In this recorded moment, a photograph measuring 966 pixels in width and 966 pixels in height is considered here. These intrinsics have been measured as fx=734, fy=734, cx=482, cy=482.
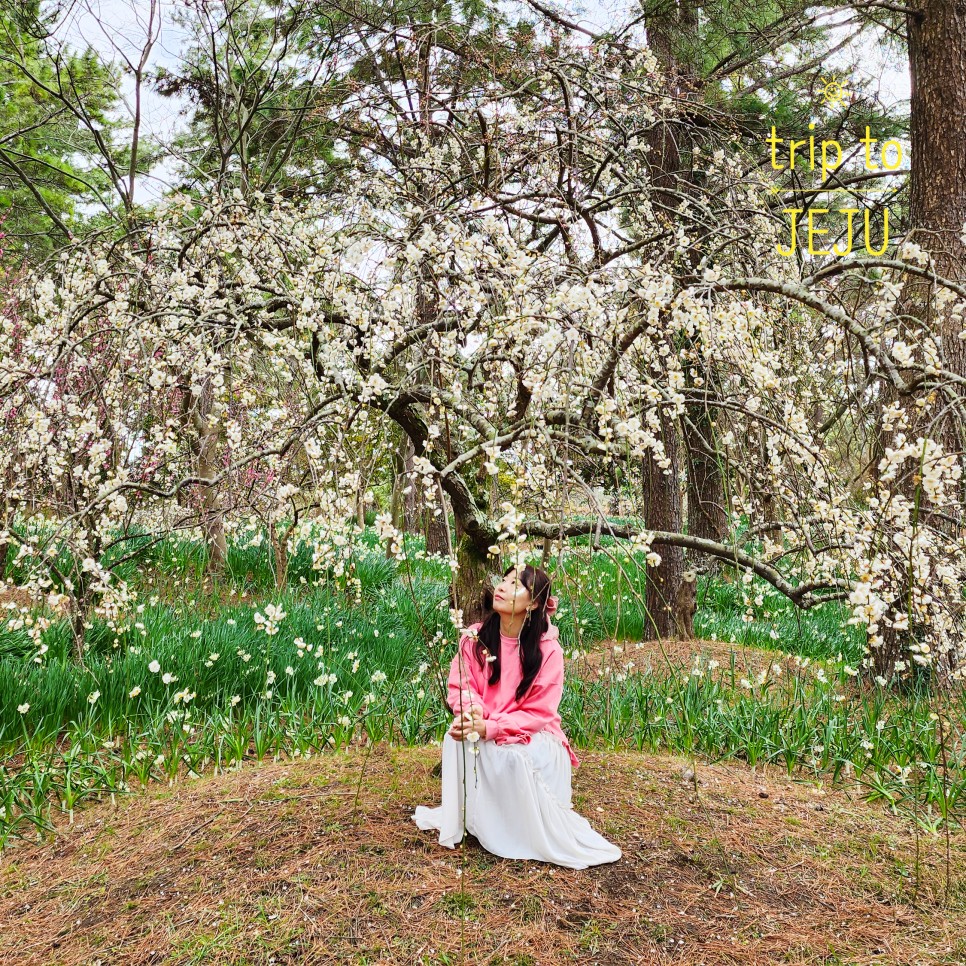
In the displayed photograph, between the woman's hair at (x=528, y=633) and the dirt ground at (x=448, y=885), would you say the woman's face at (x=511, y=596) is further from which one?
the dirt ground at (x=448, y=885)

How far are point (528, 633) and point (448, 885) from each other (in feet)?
2.95

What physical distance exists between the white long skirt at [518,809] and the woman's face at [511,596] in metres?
0.47

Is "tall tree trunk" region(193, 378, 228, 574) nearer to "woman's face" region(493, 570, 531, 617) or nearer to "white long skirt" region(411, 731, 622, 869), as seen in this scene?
"woman's face" region(493, 570, 531, 617)

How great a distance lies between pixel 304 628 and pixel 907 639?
374 centimetres

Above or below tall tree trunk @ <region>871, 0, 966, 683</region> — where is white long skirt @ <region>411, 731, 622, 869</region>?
below

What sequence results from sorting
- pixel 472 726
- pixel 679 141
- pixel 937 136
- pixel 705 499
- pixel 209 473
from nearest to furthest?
pixel 472 726, pixel 937 136, pixel 209 473, pixel 679 141, pixel 705 499

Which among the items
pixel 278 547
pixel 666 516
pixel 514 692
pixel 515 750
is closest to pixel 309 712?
pixel 278 547

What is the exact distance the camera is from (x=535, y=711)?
2738mm

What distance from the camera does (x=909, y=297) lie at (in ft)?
11.5

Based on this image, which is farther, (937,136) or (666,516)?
(666,516)

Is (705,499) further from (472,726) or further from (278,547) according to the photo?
(472,726)

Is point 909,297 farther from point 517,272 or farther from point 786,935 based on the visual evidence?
point 786,935

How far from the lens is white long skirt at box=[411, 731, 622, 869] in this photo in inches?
101

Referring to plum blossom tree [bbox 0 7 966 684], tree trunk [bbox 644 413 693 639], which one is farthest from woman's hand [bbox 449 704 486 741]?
tree trunk [bbox 644 413 693 639]
